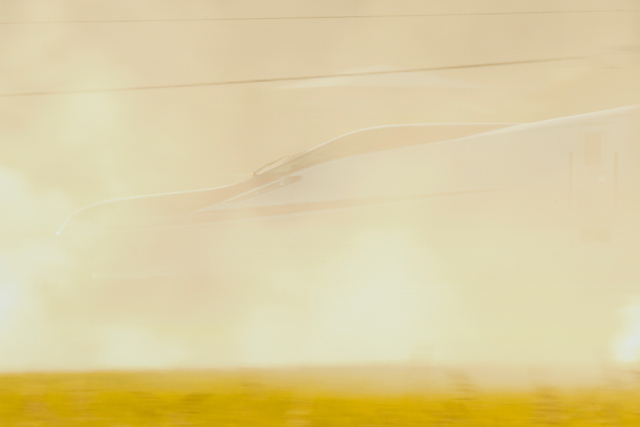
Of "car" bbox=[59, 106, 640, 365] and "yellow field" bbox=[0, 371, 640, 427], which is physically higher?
"car" bbox=[59, 106, 640, 365]

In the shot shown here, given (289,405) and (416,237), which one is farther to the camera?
(416,237)

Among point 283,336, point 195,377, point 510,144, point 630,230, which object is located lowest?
point 195,377

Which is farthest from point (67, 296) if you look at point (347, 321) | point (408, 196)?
point (408, 196)

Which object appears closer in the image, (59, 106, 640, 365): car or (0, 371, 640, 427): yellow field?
(0, 371, 640, 427): yellow field

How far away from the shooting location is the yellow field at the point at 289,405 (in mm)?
2346

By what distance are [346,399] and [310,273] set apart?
153 centimetres

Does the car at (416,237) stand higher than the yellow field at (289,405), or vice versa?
the car at (416,237)

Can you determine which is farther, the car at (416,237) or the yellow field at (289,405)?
the car at (416,237)

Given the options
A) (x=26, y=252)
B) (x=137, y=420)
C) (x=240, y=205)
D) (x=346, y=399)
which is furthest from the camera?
(x=26, y=252)

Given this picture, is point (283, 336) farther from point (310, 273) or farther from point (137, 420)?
point (137, 420)

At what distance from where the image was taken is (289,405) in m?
2.52

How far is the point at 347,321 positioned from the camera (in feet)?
12.9

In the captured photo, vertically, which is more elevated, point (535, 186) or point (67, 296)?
point (535, 186)

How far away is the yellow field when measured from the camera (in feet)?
7.70
